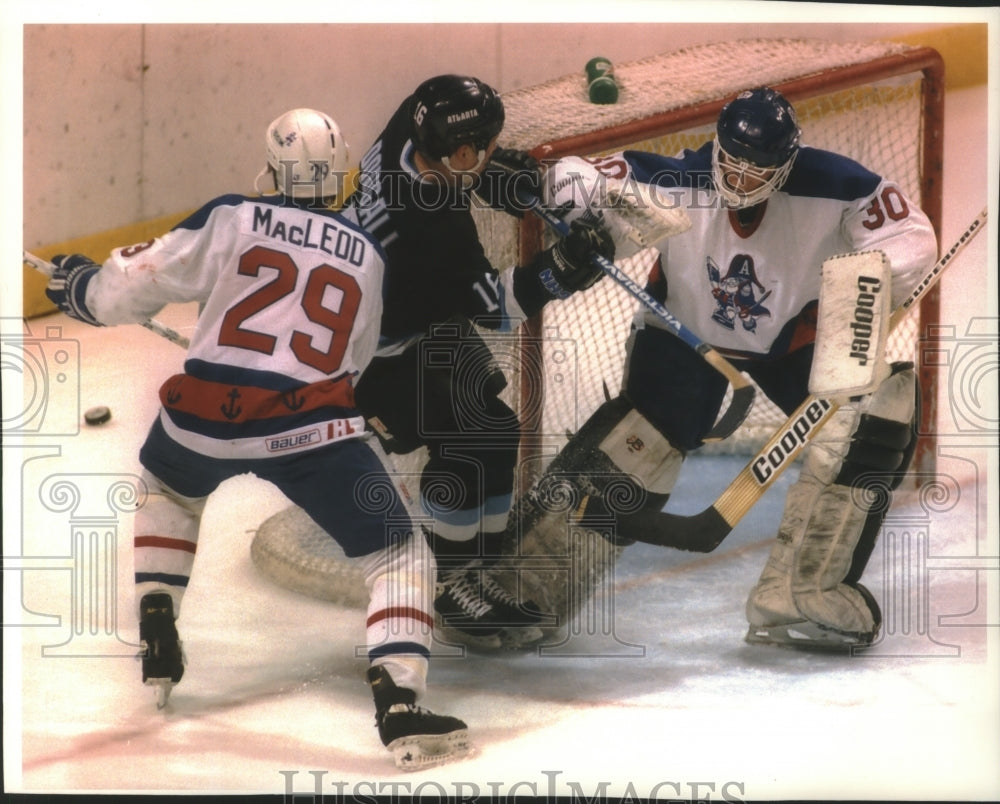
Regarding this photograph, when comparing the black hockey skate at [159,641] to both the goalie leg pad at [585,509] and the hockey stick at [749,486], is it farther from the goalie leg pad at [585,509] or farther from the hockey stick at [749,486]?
the hockey stick at [749,486]

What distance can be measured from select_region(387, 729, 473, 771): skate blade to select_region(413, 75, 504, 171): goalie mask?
1.06 meters

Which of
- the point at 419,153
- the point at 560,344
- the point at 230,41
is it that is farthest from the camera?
the point at 230,41

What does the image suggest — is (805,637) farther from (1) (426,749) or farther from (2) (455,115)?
(2) (455,115)

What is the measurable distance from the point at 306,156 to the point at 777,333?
3.17 ft

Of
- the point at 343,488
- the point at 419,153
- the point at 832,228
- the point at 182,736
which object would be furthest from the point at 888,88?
the point at 182,736

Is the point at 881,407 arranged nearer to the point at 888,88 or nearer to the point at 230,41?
the point at 888,88

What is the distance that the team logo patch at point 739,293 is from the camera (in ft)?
10.4

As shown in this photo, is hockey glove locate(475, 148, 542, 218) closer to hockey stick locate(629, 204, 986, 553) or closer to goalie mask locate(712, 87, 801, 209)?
goalie mask locate(712, 87, 801, 209)

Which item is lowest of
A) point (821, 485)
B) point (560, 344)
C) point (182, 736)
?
point (182, 736)

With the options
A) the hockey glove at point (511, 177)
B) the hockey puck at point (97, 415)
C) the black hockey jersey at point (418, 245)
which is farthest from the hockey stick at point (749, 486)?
the hockey puck at point (97, 415)

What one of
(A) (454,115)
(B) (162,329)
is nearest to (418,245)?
(A) (454,115)

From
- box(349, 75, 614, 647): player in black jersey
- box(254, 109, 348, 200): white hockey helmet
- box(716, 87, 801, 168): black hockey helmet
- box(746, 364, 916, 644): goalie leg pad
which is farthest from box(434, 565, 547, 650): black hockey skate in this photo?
box(716, 87, 801, 168): black hockey helmet

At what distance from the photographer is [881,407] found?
320 centimetres

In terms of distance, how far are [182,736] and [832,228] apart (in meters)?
1.52
